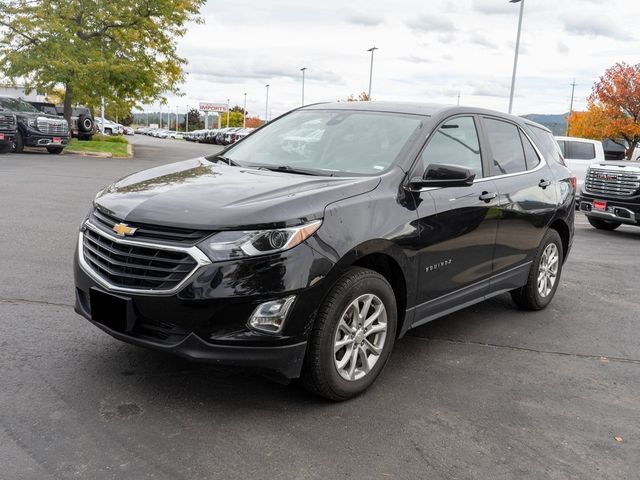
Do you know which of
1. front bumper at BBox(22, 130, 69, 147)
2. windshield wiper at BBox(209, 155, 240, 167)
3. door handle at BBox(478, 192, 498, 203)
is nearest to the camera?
windshield wiper at BBox(209, 155, 240, 167)

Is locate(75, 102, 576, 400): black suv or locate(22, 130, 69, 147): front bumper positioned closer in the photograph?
locate(75, 102, 576, 400): black suv

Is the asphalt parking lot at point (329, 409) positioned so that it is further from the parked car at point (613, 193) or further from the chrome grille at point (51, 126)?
the chrome grille at point (51, 126)

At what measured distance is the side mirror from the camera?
13.1 ft

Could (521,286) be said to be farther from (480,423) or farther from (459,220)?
(480,423)

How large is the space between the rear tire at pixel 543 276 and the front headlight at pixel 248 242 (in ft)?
10.4

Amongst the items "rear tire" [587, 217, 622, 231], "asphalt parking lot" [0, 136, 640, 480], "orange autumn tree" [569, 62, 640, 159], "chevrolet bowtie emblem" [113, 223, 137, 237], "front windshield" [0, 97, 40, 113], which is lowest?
"asphalt parking lot" [0, 136, 640, 480]

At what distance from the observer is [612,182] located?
37.8 feet

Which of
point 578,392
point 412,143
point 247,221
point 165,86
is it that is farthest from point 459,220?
point 165,86

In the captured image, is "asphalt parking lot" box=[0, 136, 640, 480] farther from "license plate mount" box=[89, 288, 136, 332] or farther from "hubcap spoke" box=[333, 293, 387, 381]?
"license plate mount" box=[89, 288, 136, 332]

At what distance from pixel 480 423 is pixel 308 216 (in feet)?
4.93

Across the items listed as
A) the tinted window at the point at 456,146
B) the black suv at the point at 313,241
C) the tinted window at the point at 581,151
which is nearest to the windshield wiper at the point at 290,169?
the black suv at the point at 313,241

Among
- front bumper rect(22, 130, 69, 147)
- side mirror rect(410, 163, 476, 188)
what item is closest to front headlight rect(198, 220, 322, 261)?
side mirror rect(410, 163, 476, 188)

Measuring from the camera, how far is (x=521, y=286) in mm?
5680

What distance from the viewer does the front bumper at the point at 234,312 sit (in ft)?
10.5
